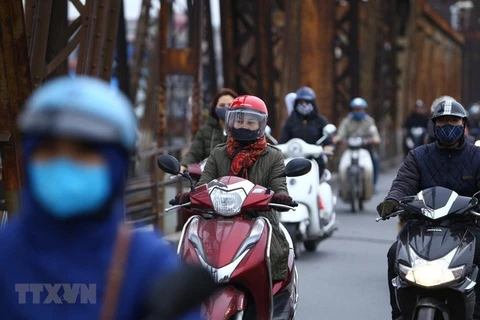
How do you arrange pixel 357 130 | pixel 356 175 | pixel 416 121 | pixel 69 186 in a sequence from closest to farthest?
pixel 69 186, pixel 356 175, pixel 357 130, pixel 416 121

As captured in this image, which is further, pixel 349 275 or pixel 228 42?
pixel 228 42

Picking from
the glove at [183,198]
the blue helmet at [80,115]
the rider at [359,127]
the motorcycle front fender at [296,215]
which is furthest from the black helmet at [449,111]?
the rider at [359,127]

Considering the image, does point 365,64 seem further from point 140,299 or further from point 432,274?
point 140,299

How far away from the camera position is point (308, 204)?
11.9m

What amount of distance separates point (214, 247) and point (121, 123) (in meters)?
3.90

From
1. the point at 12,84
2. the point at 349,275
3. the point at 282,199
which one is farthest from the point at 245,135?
the point at 349,275

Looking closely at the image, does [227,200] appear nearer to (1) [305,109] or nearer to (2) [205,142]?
(2) [205,142]

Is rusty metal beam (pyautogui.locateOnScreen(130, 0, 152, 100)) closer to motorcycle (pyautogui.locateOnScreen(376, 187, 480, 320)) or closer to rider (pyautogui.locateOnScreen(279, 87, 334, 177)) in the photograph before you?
rider (pyautogui.locateOnScreen(279, 87, 334, 177))

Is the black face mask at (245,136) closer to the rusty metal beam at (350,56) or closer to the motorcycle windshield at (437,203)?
the motorcycle windshield at (437,203)

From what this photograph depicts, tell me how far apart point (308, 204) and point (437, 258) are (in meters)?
5.18

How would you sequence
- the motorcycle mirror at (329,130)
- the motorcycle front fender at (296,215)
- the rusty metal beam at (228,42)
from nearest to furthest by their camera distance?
the motorcycle front fender at (296,215) → the motorcycle mirror at (329,130) → the rusty metal beam at (228,42)

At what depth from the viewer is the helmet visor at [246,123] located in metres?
7.61

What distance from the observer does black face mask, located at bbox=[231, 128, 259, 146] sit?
7594 mm

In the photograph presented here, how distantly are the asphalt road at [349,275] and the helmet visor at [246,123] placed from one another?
1731 mm
